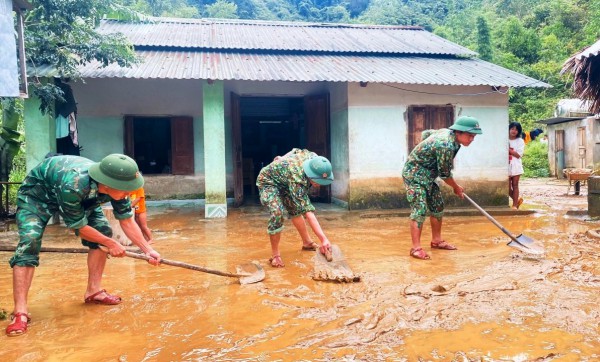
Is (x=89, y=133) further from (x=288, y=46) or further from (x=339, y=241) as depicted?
(x=339, y=241)

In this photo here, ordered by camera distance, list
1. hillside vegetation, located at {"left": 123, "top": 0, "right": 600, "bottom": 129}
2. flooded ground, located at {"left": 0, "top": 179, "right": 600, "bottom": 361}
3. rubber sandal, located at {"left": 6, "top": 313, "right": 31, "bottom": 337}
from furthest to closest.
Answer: hillside vegetation, located at {"left": 123, "top": 0, "right": 600, "bottom": 129}
rubber sandal, located at {"left": 6, "top": 313, "right": 31, "bottom": 337}
flooded ground, located at {"left": 0, "top": 179, "right": 600, "bottom": 361}

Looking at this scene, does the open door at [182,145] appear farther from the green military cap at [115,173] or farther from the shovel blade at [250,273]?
the green military cap at [115,173]

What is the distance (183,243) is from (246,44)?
5530 millimetres

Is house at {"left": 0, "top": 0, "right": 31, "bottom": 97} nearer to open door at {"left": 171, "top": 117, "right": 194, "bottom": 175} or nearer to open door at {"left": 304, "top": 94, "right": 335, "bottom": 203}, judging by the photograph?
open door at {"left": 171, "top": 117, "right": 194, "bottom": 175}

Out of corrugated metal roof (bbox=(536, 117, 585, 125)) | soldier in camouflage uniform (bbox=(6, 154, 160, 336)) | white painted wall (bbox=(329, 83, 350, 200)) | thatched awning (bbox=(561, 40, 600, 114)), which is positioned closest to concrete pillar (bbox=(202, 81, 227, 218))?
white painted wall (bbox=(329, 83, 350, 200))

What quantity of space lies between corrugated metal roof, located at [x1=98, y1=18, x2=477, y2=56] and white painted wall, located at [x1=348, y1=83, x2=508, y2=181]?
172 cm

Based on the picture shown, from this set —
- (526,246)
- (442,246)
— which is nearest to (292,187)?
(442,246)

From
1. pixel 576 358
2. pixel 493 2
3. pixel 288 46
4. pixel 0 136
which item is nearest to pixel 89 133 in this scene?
pixel 0 136

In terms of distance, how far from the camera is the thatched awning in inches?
272

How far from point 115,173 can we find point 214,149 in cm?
532

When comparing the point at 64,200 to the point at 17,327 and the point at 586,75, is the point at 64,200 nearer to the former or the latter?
the point at 17,327

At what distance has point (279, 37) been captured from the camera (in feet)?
36.4

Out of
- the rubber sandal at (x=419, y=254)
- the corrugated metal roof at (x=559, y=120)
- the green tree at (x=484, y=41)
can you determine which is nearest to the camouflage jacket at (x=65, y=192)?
the rubber sandal at (x=419, y=254)

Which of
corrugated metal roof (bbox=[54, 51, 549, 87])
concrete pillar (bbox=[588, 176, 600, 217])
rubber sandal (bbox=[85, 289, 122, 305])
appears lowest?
rubber sandal (bbox=[85, 289, 122, 305])
